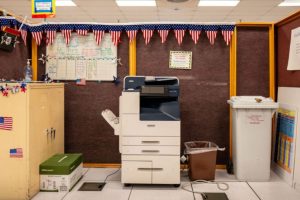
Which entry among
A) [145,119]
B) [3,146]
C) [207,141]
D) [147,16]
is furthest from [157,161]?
[147,16]

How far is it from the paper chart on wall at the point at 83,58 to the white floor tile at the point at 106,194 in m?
1.30

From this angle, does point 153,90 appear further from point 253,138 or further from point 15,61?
point 15,61

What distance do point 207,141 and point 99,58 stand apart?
162 centimetres

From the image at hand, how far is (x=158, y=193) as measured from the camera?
2.94 meters

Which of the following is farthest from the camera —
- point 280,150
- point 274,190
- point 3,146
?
point 280,150

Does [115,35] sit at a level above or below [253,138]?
above

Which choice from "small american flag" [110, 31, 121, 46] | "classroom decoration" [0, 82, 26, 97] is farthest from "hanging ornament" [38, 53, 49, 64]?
"classroom decoration" [0, 82, 26, 97]

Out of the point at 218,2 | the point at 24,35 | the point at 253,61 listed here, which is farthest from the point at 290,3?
the point at 24,35

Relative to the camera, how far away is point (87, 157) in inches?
150

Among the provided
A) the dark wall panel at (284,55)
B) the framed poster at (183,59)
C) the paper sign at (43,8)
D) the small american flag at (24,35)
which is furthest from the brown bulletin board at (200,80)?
→ the small american flag at (24,35)

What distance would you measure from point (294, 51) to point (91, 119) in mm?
2385

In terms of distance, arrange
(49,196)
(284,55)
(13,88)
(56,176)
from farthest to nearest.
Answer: (284,55)
(56,176)
(49,196)
(13,88)

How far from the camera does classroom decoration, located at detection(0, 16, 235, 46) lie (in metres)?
3.62

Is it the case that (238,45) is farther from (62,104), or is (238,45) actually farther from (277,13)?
(277,13)
